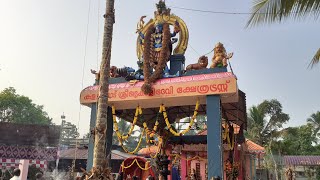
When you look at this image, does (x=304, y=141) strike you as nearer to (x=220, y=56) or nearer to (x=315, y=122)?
(x=315, y=122)

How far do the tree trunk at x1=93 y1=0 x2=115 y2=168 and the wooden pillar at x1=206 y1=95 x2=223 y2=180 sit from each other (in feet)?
18.8

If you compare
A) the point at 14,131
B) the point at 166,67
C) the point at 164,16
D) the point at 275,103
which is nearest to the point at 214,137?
the point at 166,67

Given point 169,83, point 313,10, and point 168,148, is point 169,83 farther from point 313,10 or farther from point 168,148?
point 168,148

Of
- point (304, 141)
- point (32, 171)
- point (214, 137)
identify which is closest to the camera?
point (214, 137)

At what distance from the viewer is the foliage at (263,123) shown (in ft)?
118

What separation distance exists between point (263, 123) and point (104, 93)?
31377 millimetres

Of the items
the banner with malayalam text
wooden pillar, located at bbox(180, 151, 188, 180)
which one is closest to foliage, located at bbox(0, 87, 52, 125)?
wooden pillar, located at bbox(180, 151, 188, 180)

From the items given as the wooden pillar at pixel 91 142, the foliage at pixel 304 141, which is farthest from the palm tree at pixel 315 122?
the wooden pillar at pixel 91 142

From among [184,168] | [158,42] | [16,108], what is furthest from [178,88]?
[16,108]

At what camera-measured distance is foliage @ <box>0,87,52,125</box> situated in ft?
157

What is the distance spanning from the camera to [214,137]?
42.5ft

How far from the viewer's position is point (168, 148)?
2175 centimetres

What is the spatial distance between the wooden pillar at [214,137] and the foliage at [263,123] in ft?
80.4

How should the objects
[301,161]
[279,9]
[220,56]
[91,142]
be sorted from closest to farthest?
[279,9] → [220,56] → [91,142] → [301,161]
